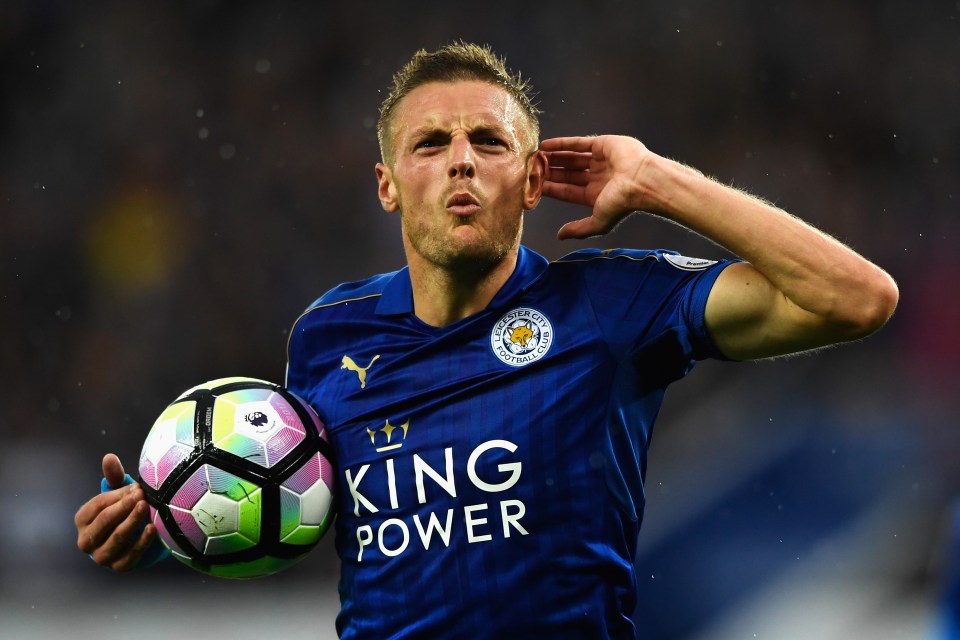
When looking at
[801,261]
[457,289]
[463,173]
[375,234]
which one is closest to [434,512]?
[457,289]

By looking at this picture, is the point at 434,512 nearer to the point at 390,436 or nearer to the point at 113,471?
the point at 390,436

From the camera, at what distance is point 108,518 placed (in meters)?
3.08

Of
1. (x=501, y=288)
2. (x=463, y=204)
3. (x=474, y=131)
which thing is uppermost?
(x=474, y=131)

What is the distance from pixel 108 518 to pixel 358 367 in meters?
0.83

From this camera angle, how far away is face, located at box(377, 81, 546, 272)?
10.00 ft

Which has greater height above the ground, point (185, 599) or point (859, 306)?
point (859, 306)

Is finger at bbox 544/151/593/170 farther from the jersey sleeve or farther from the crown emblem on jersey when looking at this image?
the crown emblem on jersey

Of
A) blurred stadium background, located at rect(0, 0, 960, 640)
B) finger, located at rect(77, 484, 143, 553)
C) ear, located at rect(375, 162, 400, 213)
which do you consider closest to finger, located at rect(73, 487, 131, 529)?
finger, located at rect(77, 484, 143, 553)

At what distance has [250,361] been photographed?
837cm

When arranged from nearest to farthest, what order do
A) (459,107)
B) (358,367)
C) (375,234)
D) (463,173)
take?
(463,173), (459,107), (358,367), (375,234)

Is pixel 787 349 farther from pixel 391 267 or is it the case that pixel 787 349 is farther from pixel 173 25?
pixel 173 25

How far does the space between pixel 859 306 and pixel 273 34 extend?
7595mm

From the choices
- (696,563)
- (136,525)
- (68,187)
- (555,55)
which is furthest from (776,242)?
(68,187)

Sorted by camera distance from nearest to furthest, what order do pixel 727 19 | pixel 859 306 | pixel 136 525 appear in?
1. pixel 859 306
2. pixel 136 525
3. pixel 727 19
